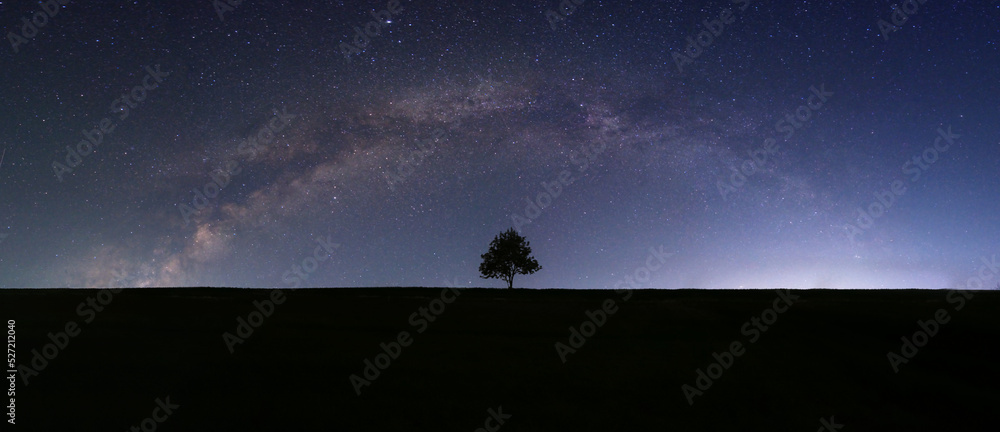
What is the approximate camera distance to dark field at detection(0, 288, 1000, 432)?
15.1 metres

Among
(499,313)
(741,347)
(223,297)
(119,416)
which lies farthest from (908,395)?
(223,297)

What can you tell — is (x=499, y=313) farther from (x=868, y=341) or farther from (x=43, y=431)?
(x=43, y=431)

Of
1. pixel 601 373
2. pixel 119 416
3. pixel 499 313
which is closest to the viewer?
pixel 119 416

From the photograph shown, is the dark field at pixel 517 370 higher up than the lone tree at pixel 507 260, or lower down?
lower down

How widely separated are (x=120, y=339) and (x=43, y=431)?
1112 cm

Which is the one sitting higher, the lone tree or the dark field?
the lone tree

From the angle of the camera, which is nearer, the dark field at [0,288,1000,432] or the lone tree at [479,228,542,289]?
the dark field at [0,288,1000,432]

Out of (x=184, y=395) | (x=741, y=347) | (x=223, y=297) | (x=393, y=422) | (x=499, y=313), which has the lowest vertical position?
(x=393, y=422)

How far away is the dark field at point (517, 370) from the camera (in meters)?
15.1

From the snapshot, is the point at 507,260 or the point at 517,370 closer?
the point at 517,370

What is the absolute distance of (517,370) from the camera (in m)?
19.5

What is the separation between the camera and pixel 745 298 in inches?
1387

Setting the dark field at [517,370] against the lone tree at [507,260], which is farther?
the lone tree at [507,260]

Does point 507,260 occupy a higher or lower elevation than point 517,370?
higher
